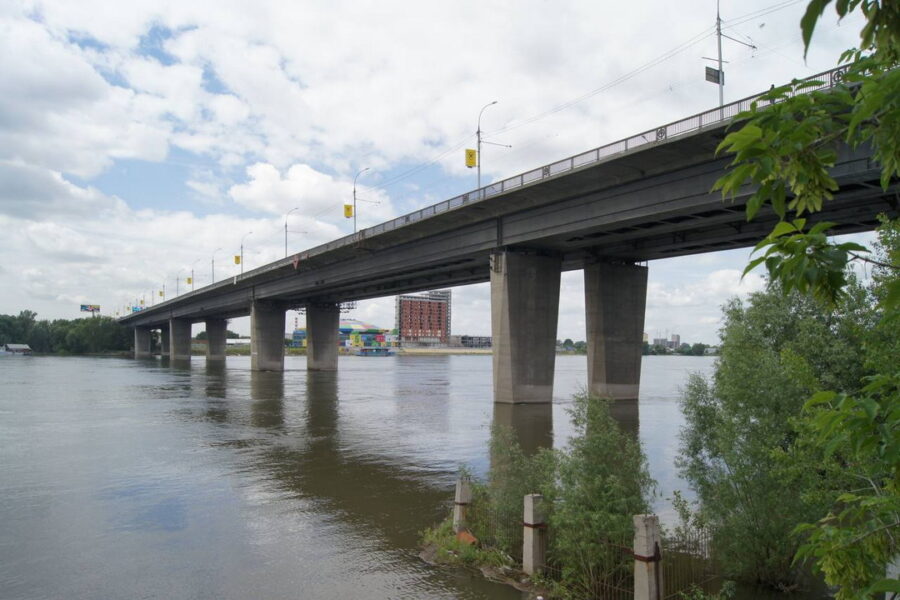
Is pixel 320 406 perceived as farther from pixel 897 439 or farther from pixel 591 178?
pixel 897 439

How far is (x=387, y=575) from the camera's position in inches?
570

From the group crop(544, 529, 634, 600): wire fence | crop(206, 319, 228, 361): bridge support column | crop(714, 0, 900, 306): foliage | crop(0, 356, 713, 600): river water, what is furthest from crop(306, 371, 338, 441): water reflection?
crop(206, 319, 228, 361): bridge support column

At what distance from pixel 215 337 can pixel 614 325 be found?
439 ft

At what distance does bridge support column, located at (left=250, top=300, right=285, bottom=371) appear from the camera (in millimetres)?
108625

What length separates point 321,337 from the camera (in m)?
113

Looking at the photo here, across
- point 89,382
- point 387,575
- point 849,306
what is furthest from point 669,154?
point 89,382

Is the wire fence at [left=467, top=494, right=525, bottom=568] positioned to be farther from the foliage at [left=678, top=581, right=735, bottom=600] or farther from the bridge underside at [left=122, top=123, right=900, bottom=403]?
the bridge underside at [left=122, top=123, right=900, bottom=403]

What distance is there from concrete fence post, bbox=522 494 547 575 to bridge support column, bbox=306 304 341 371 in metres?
99.4

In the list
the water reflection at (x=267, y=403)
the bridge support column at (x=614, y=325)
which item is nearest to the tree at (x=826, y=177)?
the water reflection at (x=267, y=403)

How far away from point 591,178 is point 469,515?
27782 millimetres

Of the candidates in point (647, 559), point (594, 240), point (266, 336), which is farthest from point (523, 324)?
point (266, 336)

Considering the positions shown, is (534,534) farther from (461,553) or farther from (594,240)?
(594,240)

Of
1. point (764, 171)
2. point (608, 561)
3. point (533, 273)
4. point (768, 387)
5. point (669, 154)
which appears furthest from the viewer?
point (533, 273)

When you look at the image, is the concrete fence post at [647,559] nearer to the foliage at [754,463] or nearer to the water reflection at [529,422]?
the foliage at [754,463]
